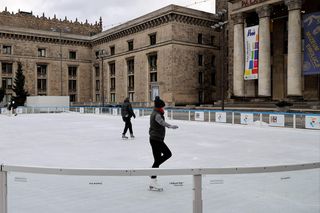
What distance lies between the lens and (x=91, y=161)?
935 cm

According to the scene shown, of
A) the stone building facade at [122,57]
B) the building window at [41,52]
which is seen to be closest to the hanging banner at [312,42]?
the stone building facade at [122,57]

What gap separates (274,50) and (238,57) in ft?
18.5

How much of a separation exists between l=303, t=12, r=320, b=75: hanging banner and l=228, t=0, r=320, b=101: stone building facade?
0.93 m

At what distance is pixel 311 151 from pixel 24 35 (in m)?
56.3

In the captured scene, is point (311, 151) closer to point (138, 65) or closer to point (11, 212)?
point (11, 212)

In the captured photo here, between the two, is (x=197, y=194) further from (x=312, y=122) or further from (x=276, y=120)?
(x=276, y=120)

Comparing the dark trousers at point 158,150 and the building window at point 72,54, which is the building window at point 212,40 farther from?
the dark trousers at point 158,150

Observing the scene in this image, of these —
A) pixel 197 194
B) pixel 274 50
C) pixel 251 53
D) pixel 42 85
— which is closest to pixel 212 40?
pixel 274 50

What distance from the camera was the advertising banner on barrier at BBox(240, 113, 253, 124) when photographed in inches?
835

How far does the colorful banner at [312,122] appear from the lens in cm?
1764

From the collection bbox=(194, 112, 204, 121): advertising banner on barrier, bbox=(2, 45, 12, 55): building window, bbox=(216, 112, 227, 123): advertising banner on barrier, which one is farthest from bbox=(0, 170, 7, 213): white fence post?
bbox=(2, 45, 12, 55): building window

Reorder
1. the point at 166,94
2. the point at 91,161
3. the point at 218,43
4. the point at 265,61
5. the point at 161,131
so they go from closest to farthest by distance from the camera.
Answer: the point at 161,131 → the point at 91,161 → the point at 265,61 → the point at 166,94 → the point at 218,43

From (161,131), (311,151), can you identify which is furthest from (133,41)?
(161,131)

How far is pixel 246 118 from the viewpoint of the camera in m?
21.5
